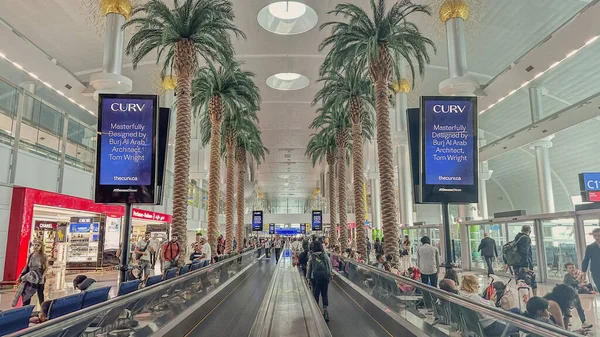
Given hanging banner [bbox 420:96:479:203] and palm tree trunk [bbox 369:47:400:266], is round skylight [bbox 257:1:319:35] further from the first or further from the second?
hanging banner [bbox 420:96:479:203]

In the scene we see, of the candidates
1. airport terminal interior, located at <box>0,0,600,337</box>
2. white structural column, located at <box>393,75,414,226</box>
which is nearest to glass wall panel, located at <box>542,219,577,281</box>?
airport terminal interior, located at <box>0,0,600,337</box>

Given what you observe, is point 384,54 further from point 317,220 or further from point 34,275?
point 317,220

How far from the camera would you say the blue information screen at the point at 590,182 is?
17.2 meters

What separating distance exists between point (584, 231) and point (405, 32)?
9763 mm

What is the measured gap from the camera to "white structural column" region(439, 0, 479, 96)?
1590 centimetres

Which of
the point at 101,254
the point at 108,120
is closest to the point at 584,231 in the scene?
the point at 108,120

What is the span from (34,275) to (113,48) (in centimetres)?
1014

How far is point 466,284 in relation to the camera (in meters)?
6.08

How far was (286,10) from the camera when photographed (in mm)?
24484

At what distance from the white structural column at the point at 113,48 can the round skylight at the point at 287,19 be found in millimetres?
10366

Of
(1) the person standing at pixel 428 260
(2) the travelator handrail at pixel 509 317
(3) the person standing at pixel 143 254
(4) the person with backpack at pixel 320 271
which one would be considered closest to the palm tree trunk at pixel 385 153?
(1) the person standing at pixel 428 260

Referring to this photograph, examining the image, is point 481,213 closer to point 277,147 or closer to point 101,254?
point 277,147

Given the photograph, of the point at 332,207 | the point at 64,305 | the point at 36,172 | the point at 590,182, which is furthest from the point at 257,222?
the point at 64,305

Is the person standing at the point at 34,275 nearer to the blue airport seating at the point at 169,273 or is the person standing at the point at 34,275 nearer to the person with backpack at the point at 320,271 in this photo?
the blue airport seating at the point at 169,273
